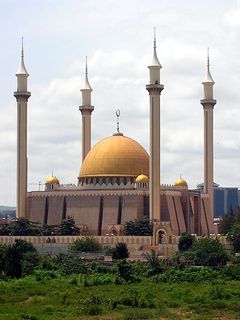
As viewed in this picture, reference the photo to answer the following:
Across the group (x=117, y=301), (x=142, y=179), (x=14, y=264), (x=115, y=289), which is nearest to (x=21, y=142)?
(x=142, y=179)

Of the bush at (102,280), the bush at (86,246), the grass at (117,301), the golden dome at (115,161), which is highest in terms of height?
the golden dome at (115,161)

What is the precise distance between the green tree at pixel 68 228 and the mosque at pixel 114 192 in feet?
5.93

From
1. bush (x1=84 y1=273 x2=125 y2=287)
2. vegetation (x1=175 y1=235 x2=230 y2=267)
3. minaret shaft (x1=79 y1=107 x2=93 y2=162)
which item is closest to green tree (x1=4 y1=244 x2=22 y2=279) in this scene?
bush (x1=84 y1=273 x2=125 y2=287)

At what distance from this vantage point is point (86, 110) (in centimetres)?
10631

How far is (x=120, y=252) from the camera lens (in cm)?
8331

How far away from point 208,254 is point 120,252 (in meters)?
8.15

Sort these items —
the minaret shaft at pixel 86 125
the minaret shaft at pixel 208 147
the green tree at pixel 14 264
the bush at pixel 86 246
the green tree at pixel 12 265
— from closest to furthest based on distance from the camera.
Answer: the green tree at pixel 14 264 < the green tree at pixel 12 265 < the bush at pixel 86 246 < the minaret shaft at pixel 208 147 < the minaret shaft at pixel 86 125

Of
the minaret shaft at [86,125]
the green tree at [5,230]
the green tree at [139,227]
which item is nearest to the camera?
the green tree at [139,227]

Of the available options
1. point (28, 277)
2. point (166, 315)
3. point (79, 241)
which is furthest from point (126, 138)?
point (166, 315)

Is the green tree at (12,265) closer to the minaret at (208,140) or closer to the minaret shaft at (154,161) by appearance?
the minaret shaft at (154,161)

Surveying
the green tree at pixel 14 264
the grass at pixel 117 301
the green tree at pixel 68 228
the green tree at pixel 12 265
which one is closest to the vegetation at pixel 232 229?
the green tree at pixel 68 228

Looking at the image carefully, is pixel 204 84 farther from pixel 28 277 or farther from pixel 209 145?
pixel 28 277

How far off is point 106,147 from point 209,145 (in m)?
9.76

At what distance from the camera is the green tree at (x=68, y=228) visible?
95750mm
